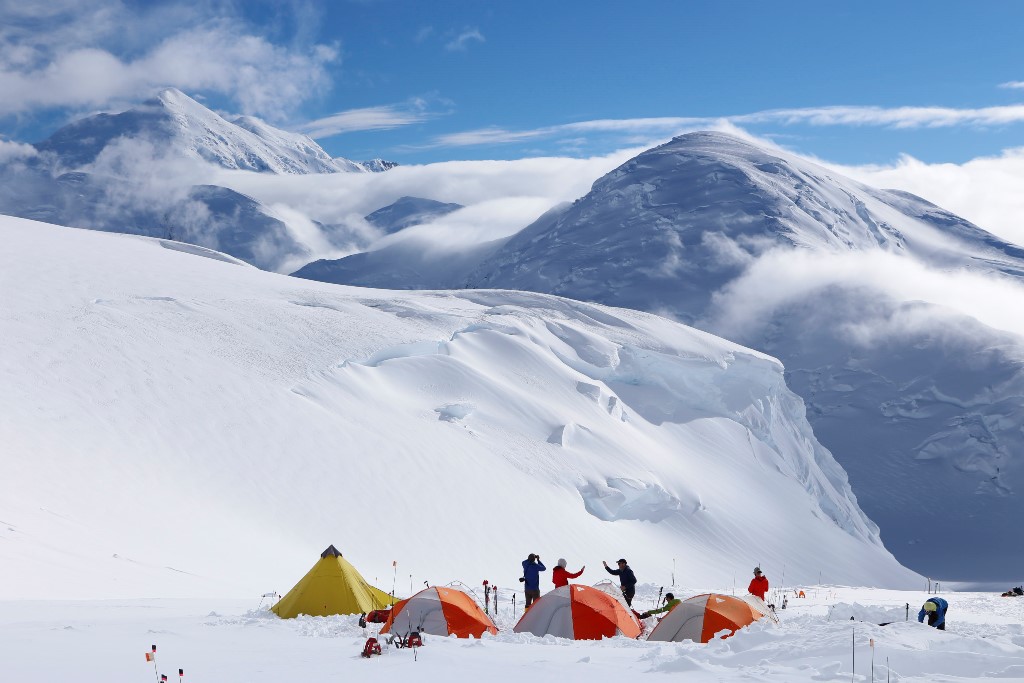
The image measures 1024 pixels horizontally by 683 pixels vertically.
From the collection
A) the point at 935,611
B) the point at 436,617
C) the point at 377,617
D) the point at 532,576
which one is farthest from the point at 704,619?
the point at 377,617

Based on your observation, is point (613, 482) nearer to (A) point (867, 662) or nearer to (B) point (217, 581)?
(B) point (217, 581)

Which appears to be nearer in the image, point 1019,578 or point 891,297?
point 1019,578

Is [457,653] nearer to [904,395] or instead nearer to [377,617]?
[377,617]

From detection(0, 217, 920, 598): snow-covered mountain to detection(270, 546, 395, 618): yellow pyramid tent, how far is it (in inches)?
188

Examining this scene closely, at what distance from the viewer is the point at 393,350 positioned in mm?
46031

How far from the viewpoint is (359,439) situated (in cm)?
3681

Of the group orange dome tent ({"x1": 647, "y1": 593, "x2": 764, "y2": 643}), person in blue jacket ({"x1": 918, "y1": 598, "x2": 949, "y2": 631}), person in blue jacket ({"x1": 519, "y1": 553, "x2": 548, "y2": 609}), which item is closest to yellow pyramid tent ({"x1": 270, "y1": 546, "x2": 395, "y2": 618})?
person in blue jacket ({"x1": 519, "y1": 553, "x2": 548, "y2": 609})

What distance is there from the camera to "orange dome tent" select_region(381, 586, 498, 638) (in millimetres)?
16359

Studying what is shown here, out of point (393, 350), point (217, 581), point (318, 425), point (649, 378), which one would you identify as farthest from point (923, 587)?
point (217, 581)

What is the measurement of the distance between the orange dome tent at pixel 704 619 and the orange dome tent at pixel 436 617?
2.96 m

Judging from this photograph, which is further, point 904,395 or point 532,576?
point 904,395

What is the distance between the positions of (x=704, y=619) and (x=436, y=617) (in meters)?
4.50

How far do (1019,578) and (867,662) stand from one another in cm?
12610

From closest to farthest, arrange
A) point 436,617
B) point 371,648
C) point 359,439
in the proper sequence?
point 371,648, point 436,617, point 359,439
